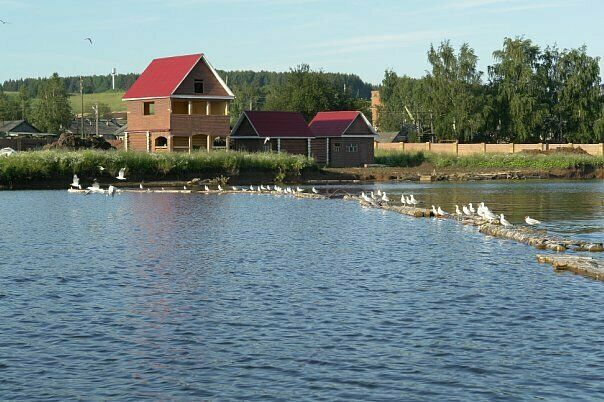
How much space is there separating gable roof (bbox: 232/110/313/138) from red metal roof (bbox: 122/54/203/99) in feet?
29.1

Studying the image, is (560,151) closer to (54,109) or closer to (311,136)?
(311,136)

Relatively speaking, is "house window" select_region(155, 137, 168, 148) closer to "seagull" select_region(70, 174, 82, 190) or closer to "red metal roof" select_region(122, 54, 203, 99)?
"red metal roof" select_region(122, 54, 203, 99)

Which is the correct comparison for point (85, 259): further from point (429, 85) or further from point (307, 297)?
point (429, 85)

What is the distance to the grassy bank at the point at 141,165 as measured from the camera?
209 ft

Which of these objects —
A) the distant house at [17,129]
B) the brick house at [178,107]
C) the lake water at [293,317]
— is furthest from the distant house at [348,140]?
the lake water at [293,317]

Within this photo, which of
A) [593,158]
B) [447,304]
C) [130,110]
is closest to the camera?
[447,304]

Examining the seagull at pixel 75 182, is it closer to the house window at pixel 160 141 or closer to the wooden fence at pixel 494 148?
the house window at pixel 160 141

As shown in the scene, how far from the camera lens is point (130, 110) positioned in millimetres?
83375

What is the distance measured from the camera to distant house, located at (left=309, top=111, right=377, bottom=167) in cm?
9119

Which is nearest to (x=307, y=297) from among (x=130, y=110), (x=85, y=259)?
(x=85, y=259)

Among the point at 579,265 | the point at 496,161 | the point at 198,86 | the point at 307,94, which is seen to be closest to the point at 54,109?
the point at 307,94

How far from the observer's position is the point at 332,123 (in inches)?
3669

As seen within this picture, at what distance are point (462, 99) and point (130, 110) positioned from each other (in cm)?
4076

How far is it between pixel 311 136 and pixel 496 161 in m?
19.6
